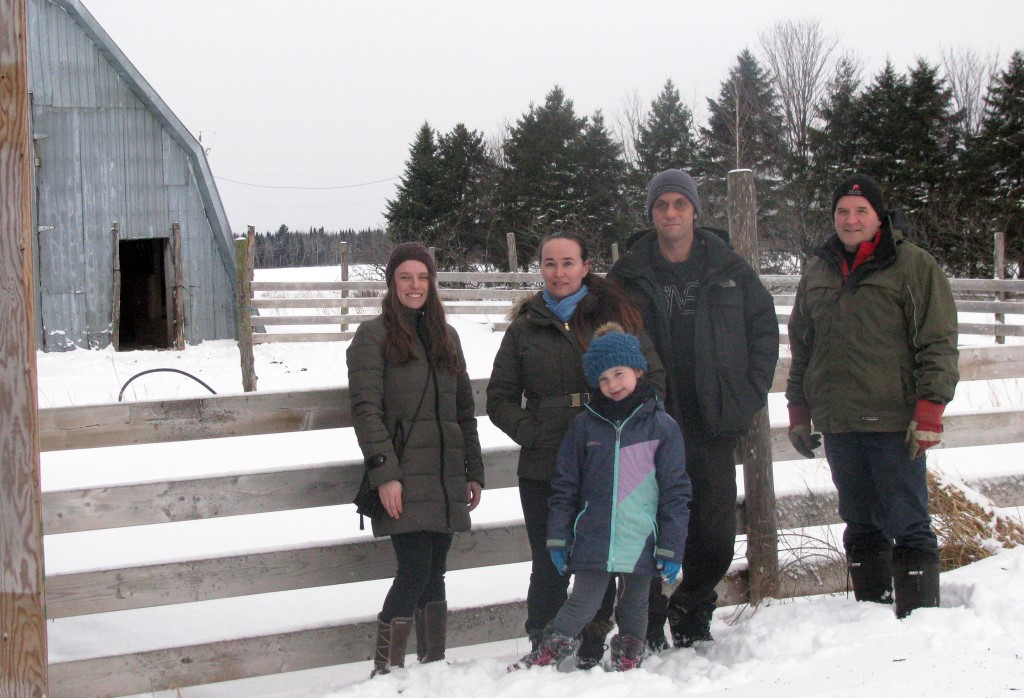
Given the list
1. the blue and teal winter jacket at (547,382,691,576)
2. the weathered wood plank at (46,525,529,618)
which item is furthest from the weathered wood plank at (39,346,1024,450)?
the blue and teal winter jacket at (547,382,691,576)

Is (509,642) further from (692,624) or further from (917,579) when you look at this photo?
(917,579)

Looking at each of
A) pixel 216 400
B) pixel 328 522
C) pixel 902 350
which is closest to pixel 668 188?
pixel 902 350

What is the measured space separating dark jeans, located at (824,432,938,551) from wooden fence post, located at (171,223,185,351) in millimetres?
12147

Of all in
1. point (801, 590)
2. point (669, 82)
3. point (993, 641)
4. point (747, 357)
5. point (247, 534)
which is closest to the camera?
point (993, 641)

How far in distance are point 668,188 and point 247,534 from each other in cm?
311

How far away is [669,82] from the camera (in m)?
44.6

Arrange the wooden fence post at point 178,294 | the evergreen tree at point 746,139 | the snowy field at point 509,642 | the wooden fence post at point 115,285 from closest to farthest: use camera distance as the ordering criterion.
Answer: the snowy field at point 509,642
the wooden fence post at point 115,285
the wooden fence post at point 178,294
the evergreen tree at point 746,139

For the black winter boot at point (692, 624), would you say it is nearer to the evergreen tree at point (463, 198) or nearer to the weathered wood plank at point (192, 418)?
the weathered wood plank at point (192, 418)

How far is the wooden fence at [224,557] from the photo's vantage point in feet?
11.1

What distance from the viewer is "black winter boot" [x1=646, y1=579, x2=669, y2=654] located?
3.64 meters

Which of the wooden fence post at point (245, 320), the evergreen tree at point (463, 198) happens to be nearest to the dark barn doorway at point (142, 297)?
the wooden fence post at point (245, 320)

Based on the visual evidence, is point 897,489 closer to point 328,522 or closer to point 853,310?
point 853,310

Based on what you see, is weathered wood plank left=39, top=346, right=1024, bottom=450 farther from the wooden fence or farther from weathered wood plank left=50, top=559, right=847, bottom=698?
weathered wood plank left=50, top=559, right=847, bottom=698

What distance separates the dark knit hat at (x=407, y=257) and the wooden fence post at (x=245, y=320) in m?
7.01
